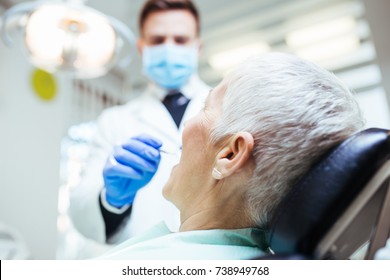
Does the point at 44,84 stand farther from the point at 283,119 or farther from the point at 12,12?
the point at 283,119

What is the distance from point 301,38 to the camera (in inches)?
72.4

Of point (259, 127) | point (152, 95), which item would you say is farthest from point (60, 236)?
point (259, 127)

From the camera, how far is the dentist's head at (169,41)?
4.32 feet

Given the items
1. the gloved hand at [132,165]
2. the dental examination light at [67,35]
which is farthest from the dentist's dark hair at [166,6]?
the gloved hand at [132,165]

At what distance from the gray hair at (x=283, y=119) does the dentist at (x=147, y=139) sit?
176 mm

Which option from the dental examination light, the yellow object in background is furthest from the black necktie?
the yellow object in background

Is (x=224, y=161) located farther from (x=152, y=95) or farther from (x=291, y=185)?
(x=152, y=95)

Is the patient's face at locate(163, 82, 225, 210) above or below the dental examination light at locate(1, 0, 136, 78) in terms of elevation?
below

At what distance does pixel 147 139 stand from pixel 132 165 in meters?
0.07

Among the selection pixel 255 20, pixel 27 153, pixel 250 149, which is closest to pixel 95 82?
pixel 27 153

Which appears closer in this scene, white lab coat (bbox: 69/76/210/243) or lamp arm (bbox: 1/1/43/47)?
white lab coat (bbox: 69/76/210/243)

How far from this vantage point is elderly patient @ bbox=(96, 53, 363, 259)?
2.38 feet

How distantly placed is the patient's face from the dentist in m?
0.06

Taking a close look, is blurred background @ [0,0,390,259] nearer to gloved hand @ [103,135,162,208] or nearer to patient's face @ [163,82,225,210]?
gloved hand @ [103,135,162,208]
